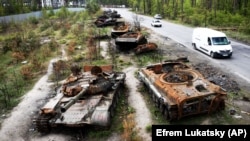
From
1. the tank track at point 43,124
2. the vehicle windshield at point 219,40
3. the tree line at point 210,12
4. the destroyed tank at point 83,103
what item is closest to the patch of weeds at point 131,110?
the destroyed tank at point 83,103

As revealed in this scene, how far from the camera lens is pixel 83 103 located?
48.0 ft

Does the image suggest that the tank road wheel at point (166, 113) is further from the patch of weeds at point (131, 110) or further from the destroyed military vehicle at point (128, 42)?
the destroyed military vehicle at point (128, 42)

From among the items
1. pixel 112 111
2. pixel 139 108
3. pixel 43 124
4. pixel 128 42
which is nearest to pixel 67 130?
pixel 43 124

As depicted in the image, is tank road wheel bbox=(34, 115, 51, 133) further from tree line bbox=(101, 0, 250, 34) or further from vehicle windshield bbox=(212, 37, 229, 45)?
tree line bbox=(101, 0, 250, 34)

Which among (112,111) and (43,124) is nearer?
(43,124)

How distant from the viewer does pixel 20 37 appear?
36.8 metres

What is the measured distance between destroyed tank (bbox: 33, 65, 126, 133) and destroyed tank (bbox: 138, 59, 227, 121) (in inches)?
86.7

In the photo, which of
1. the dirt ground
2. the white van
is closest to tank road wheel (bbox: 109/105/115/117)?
the dirt ground

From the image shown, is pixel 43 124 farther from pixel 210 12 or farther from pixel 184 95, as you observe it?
pixel 210 12

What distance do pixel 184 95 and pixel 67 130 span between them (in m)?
5.22

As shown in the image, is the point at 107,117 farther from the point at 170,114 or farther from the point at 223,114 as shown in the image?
the point at 223,114

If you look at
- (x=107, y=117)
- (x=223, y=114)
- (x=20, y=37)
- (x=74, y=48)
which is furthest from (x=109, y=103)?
(x=20, y=37)

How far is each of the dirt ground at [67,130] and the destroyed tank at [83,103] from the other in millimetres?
539

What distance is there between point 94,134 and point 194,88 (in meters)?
4.70
